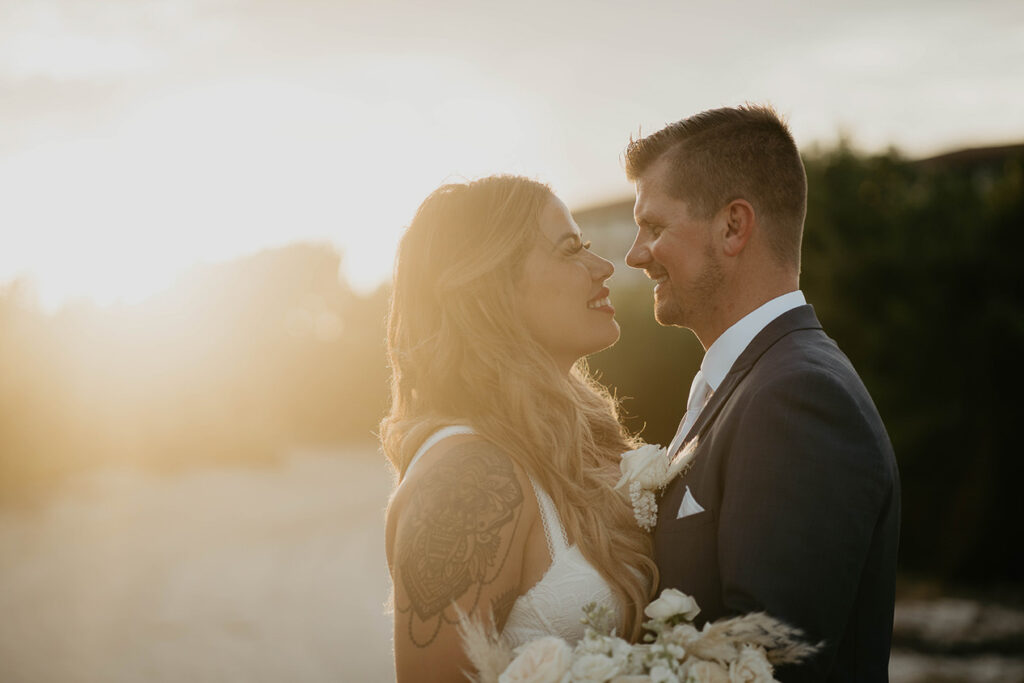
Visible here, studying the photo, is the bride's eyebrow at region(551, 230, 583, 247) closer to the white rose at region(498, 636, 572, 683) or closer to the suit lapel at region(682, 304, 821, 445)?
the suit lapel at region(682, 304, 821, 445)

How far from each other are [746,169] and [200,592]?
39.7 feet

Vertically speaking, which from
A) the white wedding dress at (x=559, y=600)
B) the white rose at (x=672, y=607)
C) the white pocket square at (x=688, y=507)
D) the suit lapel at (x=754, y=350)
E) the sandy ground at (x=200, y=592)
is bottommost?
the sandy ground at (x=200, y=592)

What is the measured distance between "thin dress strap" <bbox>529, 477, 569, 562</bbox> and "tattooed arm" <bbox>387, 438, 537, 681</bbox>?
0.48 feet

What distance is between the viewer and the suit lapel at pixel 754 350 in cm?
305

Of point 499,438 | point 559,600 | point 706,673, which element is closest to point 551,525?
point 559,600

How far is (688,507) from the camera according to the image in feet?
9.59

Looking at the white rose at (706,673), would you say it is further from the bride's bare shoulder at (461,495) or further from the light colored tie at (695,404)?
the light colored tie at (695,404)

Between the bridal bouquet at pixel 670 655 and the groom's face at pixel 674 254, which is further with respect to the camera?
the groom's face at pixel 674 254

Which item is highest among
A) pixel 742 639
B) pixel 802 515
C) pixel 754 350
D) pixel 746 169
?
pixel 746 169

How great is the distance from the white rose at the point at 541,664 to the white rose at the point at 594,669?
0.04m

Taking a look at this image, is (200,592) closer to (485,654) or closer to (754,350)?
(485,654)

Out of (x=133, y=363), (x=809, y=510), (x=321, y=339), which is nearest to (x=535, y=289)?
(x=809, y=510)

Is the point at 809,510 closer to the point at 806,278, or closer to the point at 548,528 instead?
the point at 548,528

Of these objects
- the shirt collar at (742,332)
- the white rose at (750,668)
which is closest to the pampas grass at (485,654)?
the white rose at (750,668)
